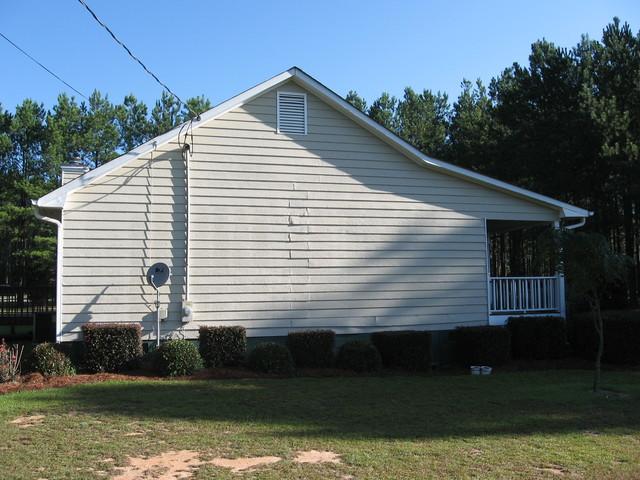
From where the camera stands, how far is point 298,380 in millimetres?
10641

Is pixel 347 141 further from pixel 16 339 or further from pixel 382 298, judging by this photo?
pixel 16 339

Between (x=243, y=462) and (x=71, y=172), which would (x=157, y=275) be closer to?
(x=71, y=172)

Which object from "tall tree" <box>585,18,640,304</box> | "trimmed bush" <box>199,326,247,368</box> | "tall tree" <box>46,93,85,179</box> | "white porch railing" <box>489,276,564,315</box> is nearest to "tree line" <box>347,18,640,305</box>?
"tall tree" <box>585,18,640,304</box>

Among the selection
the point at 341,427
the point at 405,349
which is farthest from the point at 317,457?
the point at 405,349

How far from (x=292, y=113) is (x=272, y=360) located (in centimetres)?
519

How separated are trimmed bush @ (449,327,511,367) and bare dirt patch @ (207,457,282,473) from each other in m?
7.59

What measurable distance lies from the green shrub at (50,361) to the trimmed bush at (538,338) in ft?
30.0

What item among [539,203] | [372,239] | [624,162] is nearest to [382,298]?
[372,239]

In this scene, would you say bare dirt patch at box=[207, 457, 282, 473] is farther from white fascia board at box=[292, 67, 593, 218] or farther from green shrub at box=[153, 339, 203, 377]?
white fascia board at box=[292, 67, 593, 218]

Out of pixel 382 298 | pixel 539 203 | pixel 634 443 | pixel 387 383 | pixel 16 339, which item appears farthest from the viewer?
pixel 16 339

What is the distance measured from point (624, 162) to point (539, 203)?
6584 millimetres

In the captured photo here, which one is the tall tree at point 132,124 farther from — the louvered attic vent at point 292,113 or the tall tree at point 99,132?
the louvered attic vent at point 292,113

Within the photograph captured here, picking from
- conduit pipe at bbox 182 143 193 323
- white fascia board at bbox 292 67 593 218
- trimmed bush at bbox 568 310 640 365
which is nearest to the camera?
conduit pipe at bbox 182 143 193 323

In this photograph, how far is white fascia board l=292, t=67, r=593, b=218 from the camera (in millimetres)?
12586
